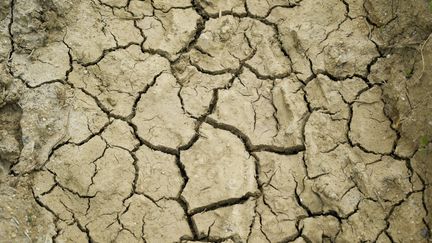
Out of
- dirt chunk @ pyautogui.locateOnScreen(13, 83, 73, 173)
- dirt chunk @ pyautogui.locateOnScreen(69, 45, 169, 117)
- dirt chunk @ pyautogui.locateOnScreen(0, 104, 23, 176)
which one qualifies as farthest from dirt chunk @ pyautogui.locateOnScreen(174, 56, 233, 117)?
dirt chunk @ pyautogui.locateOnScreen(0, 104, 23, 176)

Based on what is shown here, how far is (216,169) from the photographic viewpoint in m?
3.30

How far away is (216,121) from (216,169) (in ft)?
1.18

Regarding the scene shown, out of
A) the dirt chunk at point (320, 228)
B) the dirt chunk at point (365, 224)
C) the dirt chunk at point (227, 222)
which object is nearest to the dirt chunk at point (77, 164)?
the dirt chunk at point (227, 222)

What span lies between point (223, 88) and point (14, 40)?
155 cm

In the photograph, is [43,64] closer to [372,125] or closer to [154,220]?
[154,220]

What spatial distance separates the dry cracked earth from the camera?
316 cm

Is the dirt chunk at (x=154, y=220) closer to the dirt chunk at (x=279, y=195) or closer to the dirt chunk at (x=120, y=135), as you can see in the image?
the dirt chunk at (x=120, y=135)

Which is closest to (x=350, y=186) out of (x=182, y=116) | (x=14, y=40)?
(x=182, y=116)

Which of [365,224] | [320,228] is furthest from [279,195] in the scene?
[365,224]

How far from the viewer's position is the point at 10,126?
11.0ft

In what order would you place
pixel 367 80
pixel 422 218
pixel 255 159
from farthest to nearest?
pixel 367 80
pixel 255 159
pixel 422 218

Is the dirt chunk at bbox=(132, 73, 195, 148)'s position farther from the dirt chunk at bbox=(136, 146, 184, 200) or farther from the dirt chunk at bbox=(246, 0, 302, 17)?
the dirt chunk at bbox=(246, 0, 302, 17)

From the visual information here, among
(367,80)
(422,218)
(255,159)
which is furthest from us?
(367,80)

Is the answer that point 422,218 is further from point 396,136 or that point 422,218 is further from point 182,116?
point 182,116
